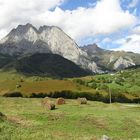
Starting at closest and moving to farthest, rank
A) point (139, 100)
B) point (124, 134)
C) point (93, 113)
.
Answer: point (124, 134), point (93, 113), point (139, 100)

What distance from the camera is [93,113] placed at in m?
58.2

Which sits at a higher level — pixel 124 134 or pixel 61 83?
pixel 61 83

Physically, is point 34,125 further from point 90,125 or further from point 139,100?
point 139,100

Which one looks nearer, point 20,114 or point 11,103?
point 20,114

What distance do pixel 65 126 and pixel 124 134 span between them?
749 cm

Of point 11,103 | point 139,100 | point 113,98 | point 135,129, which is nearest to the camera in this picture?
point 135,129

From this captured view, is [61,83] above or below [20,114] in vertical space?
above

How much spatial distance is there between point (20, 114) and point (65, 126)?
930cm

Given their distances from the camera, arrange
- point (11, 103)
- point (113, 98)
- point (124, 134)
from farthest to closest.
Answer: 1. point (113, 98)
2. point (11, 103)
3. point (124, 134)

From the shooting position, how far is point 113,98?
153 meters

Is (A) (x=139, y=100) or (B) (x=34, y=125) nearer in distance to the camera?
(B) (x=34, y=125)

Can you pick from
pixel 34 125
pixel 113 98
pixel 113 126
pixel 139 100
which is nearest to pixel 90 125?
pixel 113 126

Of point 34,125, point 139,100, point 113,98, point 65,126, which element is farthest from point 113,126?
point 139,100

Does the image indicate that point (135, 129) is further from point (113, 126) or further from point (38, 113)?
point (38, 113)
